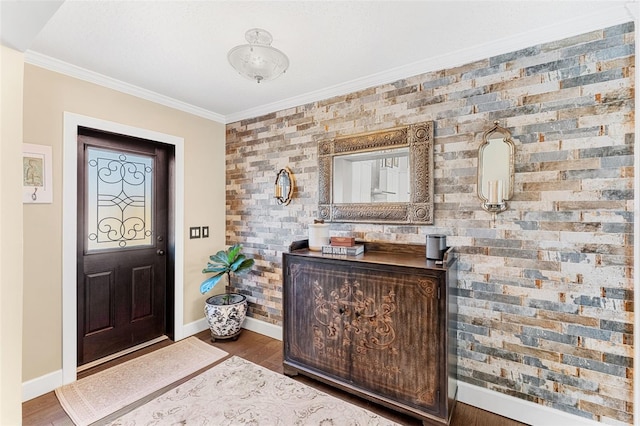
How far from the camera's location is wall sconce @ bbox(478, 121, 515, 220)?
1939 millimetres

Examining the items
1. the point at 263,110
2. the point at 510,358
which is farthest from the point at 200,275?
the point at 510,358

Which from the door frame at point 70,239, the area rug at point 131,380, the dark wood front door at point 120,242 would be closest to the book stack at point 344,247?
the area rug at point 131,380

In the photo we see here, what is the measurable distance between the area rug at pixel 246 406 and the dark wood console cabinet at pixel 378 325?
136 mm

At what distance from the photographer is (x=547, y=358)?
1841mm

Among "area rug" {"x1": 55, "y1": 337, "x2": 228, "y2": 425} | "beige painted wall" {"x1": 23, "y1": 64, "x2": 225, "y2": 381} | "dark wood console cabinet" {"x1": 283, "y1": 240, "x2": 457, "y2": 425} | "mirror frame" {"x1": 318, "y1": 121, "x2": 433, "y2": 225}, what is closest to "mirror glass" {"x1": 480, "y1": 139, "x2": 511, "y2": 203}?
"mirror frame" {"x1": 318, "y1": 121, "x2": 433, "y2": 225}

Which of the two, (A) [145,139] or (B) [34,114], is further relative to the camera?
(A) [145,139]

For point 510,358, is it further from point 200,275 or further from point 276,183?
point 200,275

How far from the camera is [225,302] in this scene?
3.16 metres

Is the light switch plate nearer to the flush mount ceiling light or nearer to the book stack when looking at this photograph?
the book stack

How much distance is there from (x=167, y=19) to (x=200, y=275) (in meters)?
2.53

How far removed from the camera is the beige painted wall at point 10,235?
1143 mm

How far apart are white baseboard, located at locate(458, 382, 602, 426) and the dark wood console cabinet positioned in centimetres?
16

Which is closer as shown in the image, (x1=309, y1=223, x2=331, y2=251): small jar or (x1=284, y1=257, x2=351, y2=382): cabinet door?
(x1=284, y1=257, x2=351, y2=382): cabinet door

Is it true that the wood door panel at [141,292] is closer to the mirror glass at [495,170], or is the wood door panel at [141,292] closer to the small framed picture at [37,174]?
the small framed picture at [37,174]
